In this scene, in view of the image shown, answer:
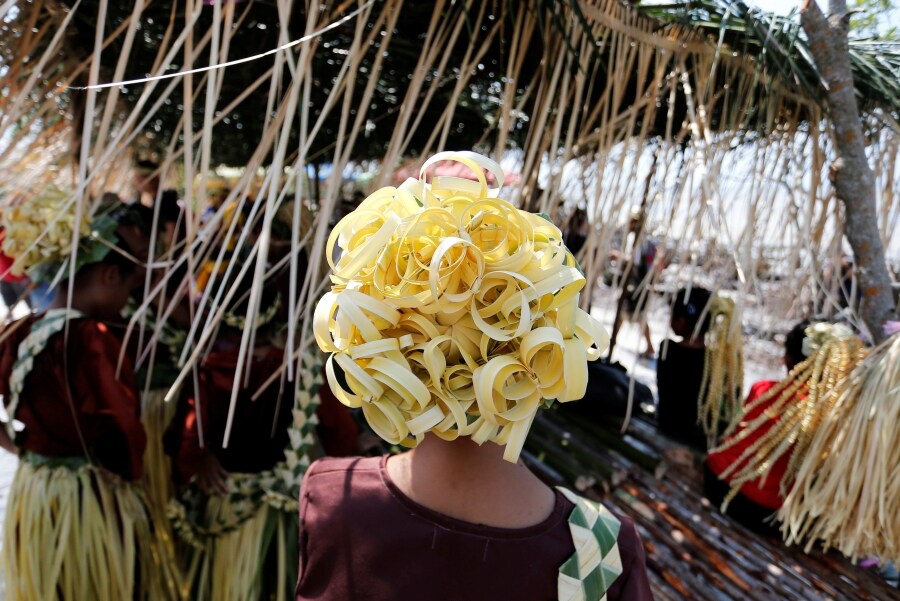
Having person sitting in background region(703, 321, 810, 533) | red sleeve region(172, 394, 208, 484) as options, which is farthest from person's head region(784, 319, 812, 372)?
red sleeve region(172, 394, 208, 484)

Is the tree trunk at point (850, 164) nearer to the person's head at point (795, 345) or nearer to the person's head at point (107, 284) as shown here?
the person's head at point (795, 345)

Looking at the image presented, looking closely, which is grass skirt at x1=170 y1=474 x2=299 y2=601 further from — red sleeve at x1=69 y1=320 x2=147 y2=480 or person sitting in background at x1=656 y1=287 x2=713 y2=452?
person sitting in background at x1=656 y1=287 x2=713 y2=452

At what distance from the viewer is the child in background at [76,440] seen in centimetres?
127

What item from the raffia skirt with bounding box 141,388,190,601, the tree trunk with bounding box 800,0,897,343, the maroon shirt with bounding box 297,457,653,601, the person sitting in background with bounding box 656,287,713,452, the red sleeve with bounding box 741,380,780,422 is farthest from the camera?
the person sitting in background with bounding box 656,287,713,452

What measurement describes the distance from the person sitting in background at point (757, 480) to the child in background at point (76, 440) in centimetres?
153

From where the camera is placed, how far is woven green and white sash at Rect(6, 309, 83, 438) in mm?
1250

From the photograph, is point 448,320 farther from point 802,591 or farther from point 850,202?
point 802,591

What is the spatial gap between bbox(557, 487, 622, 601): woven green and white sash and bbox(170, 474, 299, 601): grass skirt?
36.7 inches

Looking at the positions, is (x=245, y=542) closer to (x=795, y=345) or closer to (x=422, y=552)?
(x=422, y=552)

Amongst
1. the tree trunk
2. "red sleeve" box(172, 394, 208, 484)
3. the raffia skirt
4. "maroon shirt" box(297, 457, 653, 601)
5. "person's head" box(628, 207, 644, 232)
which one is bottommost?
the raffia skirt

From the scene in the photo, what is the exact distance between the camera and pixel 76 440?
1.36 metres

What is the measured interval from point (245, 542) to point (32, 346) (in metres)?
0.69

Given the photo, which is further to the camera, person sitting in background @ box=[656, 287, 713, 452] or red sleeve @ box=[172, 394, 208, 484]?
person sitting in background @ box=[656, 287, 713, 452]

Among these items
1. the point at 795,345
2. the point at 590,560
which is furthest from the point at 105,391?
the point at 795,345
